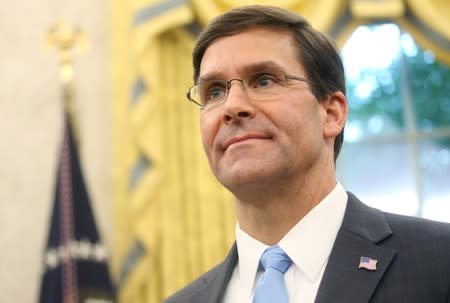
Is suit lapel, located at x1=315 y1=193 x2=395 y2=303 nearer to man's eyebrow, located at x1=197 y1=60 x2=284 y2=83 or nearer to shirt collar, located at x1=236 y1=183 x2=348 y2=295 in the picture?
shirt collar, located at x1=236 y1=183 x2=348 y2=295

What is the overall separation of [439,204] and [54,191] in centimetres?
202

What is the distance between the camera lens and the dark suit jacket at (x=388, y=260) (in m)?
1.37

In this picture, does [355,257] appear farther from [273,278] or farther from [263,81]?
[263,81]

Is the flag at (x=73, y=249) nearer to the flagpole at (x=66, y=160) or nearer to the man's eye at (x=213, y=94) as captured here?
the flagpole at (x=66, y=160)

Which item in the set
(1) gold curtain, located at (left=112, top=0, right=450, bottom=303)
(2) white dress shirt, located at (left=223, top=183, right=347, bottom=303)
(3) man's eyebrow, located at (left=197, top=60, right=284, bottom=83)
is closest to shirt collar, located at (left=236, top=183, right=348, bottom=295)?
(2) white dress shirt, located at (left=223, top=183, right=347, bottom=303)

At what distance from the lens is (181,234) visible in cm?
353

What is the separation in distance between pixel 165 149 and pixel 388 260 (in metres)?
2.31

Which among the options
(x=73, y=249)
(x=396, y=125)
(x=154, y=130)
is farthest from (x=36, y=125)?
(x=396, y=125)

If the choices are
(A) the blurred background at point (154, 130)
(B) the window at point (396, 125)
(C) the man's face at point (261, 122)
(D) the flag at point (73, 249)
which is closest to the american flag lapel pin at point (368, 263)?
(C) the man's face at point (261, 122)

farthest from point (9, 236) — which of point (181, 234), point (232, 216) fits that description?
point (232, 216)

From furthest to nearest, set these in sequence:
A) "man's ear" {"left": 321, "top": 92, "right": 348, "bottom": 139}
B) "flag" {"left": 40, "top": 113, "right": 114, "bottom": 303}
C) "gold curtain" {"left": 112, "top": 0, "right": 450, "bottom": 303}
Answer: "gold curtain" {"left": 112, "top": 0, "right": 450, "bottom": 303}, "flag" {"left": 40, "top": 113, "right": 114, "bottom": 303}, "man's ear" {"left": 321, "top": 92, "right": 348, "bottom": 139}

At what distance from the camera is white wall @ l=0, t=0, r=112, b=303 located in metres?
3.77

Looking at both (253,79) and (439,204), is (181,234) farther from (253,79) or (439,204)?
(253,79)

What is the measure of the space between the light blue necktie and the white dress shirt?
Answer: 0.6 inches
